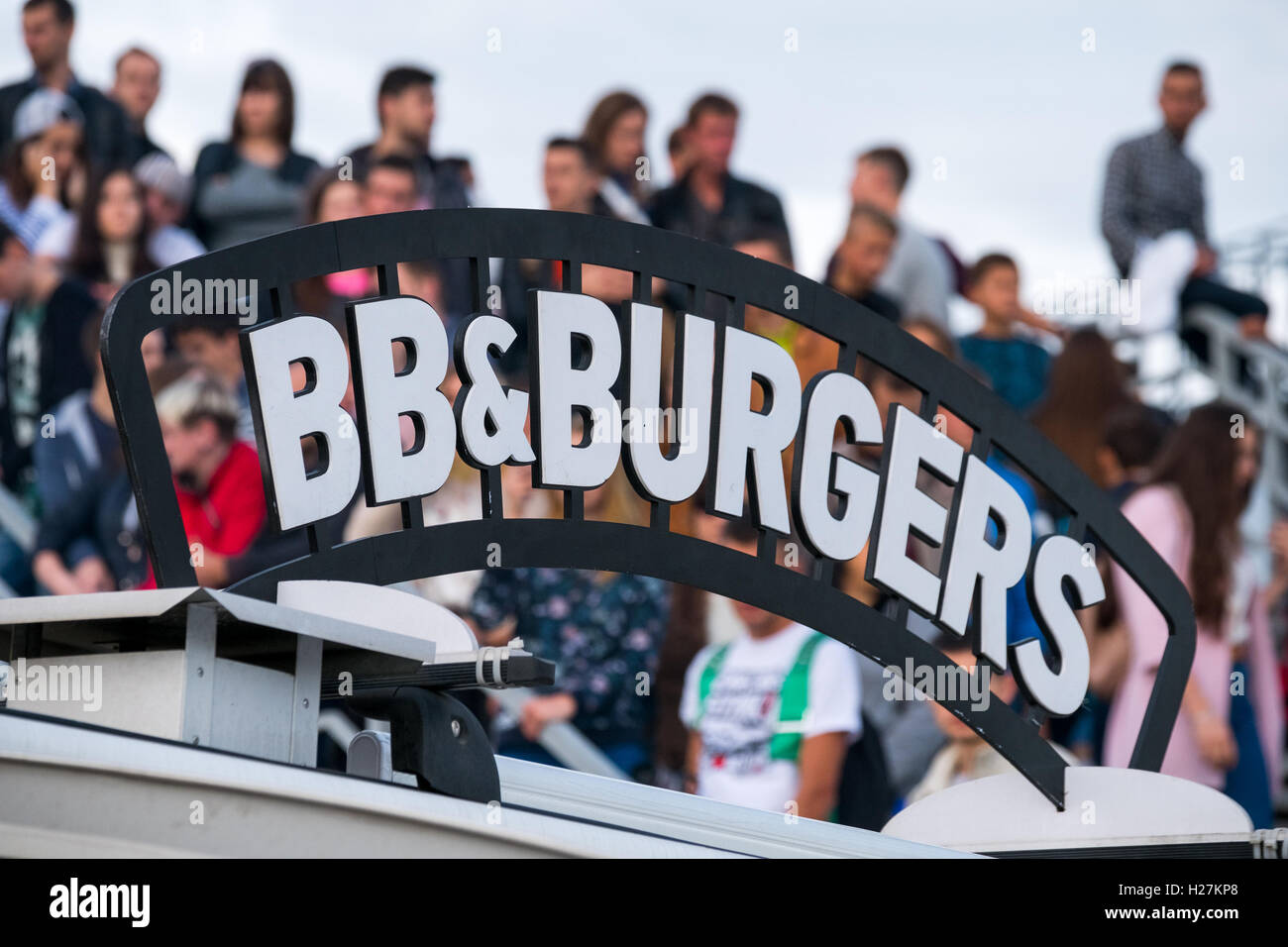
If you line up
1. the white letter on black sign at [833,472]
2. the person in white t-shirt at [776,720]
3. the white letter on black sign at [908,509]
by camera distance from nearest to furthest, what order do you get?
1. the white letter on black sign at [833,472]
2. the white letter on black sign at [908,509]
3. the person in white t-shirt at [776,720]

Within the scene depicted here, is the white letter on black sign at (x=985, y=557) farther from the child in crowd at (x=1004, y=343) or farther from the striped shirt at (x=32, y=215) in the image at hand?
the striped shirt at (x=32, y=215)

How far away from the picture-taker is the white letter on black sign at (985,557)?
3900 mm

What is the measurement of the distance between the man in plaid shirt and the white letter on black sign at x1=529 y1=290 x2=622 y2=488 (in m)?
4.76

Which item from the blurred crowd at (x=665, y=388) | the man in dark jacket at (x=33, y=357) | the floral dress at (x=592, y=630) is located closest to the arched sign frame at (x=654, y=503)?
the blurred crowd at (x=665, y=388)

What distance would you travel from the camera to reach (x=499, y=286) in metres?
6.45

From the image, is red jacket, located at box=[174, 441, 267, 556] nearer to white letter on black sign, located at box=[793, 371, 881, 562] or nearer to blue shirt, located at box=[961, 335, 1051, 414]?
white letter on black sign, located at box=[793, 371, 881, 562]

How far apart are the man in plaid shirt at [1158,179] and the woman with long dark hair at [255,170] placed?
11.9 ft

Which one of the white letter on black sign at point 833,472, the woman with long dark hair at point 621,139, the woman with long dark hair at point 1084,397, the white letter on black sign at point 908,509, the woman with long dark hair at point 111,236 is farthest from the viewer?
the woman with long dark hair at point 621,139

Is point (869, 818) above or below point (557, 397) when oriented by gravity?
below

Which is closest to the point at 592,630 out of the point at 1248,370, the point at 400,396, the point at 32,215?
the point at 400,396
